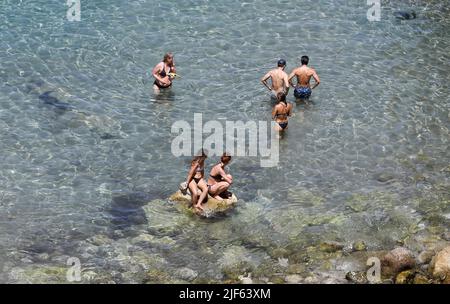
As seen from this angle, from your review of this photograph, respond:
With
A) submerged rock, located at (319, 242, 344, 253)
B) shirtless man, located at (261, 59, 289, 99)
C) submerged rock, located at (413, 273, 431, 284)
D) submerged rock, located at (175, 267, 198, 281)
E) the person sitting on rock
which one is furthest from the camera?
shirtless man, located at (261, 59, 289, 99)

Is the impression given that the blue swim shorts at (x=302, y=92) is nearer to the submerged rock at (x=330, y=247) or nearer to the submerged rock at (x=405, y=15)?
the submerged rock at (x=330, y=247)

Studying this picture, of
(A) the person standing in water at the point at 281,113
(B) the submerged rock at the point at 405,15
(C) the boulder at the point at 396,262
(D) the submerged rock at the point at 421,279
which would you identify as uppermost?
(B) the submerged rock at the point at 405,15

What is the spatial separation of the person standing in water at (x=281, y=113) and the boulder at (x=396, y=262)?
6.15 m

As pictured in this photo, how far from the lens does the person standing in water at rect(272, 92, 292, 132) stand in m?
19.7

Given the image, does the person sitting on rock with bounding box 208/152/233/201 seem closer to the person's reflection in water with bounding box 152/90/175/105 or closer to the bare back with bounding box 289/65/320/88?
the person's reflection in water with bounding box 152/90/175/105

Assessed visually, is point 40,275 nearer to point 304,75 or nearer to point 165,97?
point 165,97

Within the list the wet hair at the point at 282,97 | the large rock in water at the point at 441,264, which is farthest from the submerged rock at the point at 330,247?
the wet hair at the point at 282,97

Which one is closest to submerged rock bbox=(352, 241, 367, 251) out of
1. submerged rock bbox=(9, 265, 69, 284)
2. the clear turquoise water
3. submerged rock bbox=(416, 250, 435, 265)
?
the clear turquoise water

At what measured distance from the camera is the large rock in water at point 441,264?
46.6ft

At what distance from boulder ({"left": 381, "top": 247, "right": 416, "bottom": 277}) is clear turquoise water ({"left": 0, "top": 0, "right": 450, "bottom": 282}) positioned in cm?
96

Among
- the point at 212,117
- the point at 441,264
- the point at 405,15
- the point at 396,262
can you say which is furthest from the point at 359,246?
the point at 405,15

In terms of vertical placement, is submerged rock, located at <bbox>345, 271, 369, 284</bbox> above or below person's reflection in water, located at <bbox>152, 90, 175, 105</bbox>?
below

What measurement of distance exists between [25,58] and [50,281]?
1059 centimetres
